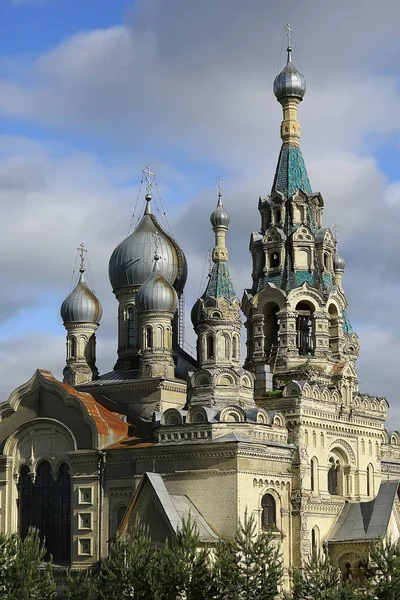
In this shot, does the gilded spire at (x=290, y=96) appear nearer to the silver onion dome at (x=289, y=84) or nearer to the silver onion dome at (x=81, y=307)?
the silver onion dome at (x=289, y=84)

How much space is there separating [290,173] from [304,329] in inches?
242

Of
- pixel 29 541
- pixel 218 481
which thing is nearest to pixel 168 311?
pixel 218 481

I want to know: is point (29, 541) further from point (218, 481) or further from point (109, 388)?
point (109, 388)

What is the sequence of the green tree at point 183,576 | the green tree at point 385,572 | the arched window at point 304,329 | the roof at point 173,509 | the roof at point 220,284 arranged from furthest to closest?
the arched window at point 304,329, the roof at point 220,284, the roof at point 173,509, the green tree at point 385,572, the green tree at point 183,576

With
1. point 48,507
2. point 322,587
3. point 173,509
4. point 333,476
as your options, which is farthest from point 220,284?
point 322,587

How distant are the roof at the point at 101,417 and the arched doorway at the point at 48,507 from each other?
2.29 meters

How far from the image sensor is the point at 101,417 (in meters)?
43.7

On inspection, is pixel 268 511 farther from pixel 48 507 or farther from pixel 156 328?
pixel 48 507

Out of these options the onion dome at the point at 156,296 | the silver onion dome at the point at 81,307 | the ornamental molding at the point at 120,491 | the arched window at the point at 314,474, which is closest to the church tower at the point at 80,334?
the silver onion dome at the point at 81,307

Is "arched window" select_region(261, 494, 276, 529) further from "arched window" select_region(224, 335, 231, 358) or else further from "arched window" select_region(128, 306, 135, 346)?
"arched window" select_region(128, 306, 135, 346)

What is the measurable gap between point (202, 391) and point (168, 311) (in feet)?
14.8

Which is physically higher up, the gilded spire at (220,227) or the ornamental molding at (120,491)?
the gilded spire at (220,227)

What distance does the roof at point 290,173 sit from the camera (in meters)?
47.4

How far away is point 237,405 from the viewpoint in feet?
134
